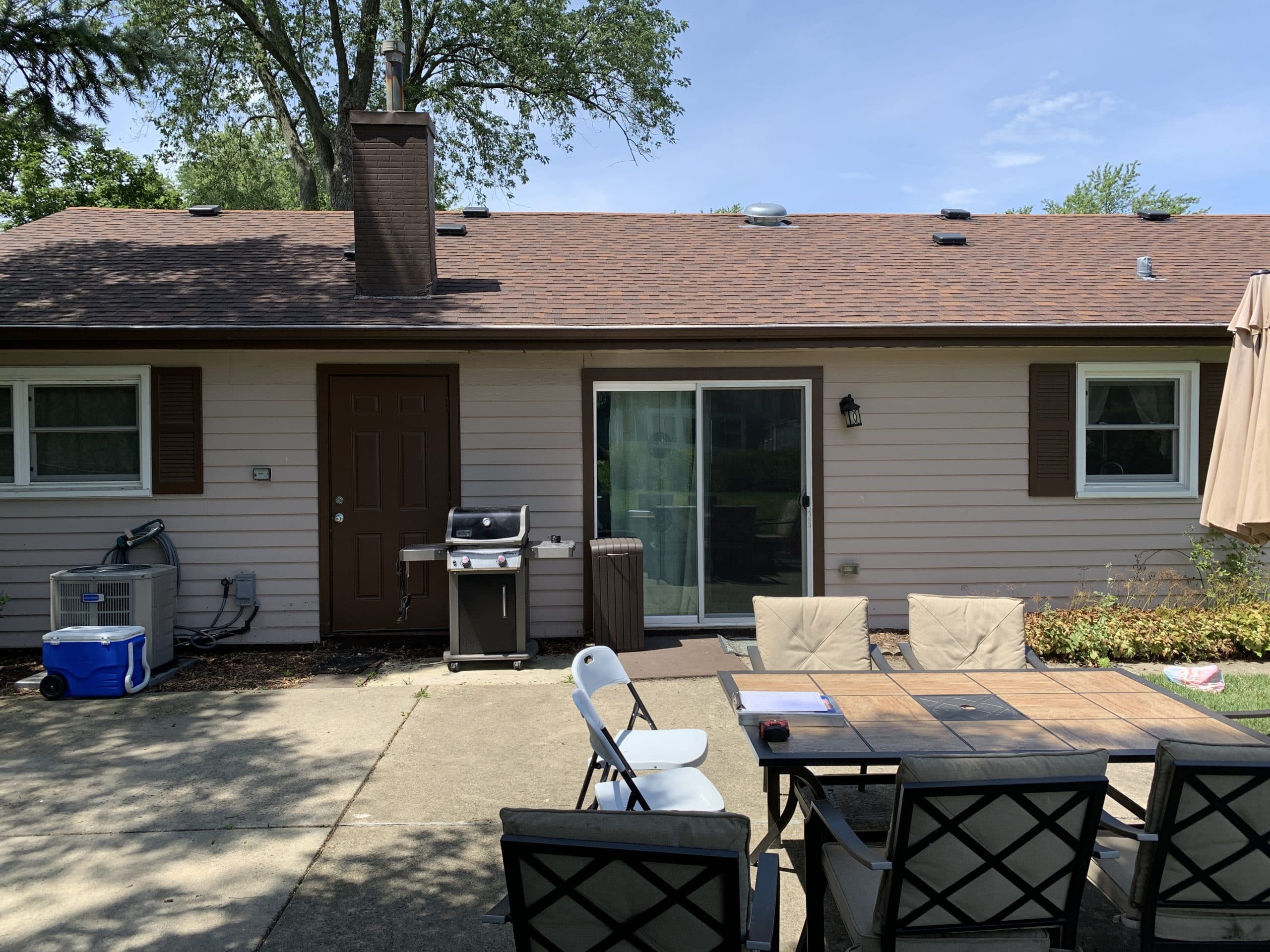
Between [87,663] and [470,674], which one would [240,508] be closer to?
[87,663]

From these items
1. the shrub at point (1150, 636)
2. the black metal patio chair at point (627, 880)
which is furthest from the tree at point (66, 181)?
the black metal patio chair at point (627, 880)

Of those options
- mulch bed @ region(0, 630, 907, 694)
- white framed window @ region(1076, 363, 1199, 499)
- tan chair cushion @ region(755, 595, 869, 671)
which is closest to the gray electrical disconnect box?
mulch bed @ region(0, 630, 907, 694)

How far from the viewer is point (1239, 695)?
5703 millimetres

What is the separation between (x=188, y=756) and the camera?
4879 millimetres

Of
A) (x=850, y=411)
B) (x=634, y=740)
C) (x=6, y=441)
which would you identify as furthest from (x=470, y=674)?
(x=6, y=441)

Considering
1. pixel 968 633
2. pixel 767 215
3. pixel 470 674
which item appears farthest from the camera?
pixel 767 215

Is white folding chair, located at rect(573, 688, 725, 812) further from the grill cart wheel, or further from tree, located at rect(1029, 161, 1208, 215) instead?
tree, located at rect(1029, 161, 1208, 215)

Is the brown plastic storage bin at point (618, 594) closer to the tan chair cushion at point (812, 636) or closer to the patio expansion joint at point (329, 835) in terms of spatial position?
the patio expansion joint at point (329, 835)

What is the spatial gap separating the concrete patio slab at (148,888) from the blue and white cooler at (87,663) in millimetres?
2290

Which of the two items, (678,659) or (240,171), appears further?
(240,171)

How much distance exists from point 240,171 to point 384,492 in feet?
71.4

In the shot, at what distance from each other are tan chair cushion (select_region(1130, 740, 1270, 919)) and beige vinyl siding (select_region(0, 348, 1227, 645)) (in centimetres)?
514

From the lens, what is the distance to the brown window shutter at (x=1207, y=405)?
299 inches

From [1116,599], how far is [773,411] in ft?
10.7
